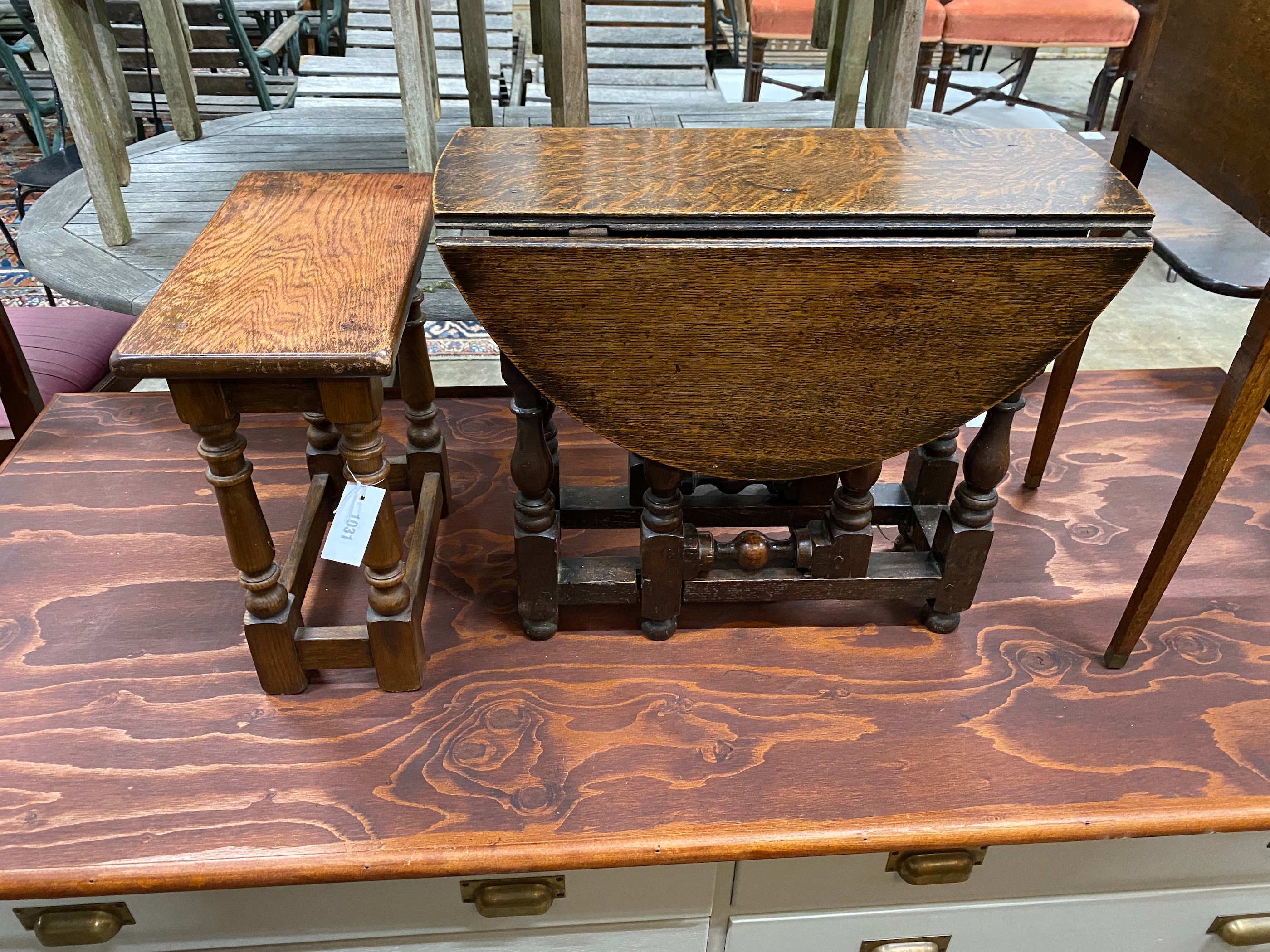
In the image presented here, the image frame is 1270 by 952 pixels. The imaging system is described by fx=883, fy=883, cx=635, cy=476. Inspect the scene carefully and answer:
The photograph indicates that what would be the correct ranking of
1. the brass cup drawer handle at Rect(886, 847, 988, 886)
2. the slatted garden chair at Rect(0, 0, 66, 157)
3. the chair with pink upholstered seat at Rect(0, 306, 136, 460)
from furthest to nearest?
the slatted garden chair at Rect(0, 0, 66, 157)
the chair with pink upholstered seat at Rect(0, 306, 136, 460)
the brass cup drawer handle at Rect(886, 847, 988, 886)

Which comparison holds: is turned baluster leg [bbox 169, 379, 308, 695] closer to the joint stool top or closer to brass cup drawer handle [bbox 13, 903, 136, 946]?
the joint stool top

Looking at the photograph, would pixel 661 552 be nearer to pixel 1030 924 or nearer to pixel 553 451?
pixel 553 451

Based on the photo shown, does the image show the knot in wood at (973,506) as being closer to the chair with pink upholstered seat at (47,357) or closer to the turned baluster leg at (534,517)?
the turned baluster leg at (534,517)

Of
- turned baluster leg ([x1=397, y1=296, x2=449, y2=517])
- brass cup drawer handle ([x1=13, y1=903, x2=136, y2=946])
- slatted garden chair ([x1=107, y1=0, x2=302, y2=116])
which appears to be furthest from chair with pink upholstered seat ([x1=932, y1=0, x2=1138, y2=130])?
brass cup drawer handle ([x1=13, y1=903, x2=136, y2=946])

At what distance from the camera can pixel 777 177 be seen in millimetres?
1038

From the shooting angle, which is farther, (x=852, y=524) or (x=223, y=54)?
(x=223, y=54)

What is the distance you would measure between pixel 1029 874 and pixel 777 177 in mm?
932

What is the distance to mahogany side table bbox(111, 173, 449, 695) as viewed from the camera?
89 cm

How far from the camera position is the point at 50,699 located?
3.86ft

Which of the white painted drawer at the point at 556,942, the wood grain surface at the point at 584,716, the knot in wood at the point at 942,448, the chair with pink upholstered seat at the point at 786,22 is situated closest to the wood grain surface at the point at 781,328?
the knot in wood at the point at 942,448

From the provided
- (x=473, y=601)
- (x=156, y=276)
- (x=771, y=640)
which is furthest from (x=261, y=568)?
(x=156, y=276)

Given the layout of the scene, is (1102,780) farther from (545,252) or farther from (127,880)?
(127,880)

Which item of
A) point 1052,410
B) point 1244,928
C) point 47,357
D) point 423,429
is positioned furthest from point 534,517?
point 47,357

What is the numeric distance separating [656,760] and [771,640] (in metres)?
0.27
